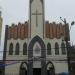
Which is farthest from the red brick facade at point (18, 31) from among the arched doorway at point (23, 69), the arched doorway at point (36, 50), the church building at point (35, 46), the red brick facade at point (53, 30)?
the arched doorway at point (23, 69)

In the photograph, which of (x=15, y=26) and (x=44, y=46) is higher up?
(x=15, y=26)

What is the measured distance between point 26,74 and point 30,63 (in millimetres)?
1556

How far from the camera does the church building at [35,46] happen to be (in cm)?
4172

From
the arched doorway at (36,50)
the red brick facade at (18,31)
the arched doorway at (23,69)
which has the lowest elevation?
the arched doorway at (23,69)

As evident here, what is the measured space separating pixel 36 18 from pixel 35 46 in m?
3.88

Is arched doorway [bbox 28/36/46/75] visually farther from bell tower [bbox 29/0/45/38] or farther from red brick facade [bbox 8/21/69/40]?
red brick facade [bbox 8/21/69/40]

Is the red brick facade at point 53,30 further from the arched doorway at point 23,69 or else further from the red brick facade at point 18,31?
the arched doorway at point 23,69

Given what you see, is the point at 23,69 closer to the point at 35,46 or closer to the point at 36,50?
the point at 36,50

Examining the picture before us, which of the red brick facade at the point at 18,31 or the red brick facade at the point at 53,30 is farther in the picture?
the red brick facade at the point at 18,31

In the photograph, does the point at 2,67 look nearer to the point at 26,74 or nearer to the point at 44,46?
the point at 26,74

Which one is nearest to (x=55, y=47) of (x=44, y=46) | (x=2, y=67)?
(x=44, y=46)

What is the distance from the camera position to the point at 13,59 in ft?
138

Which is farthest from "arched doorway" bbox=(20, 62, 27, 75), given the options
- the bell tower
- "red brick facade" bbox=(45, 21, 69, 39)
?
"red brick facade" bbox=(45, 21, 69, 39)

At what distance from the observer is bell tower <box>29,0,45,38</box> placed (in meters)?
42.9
